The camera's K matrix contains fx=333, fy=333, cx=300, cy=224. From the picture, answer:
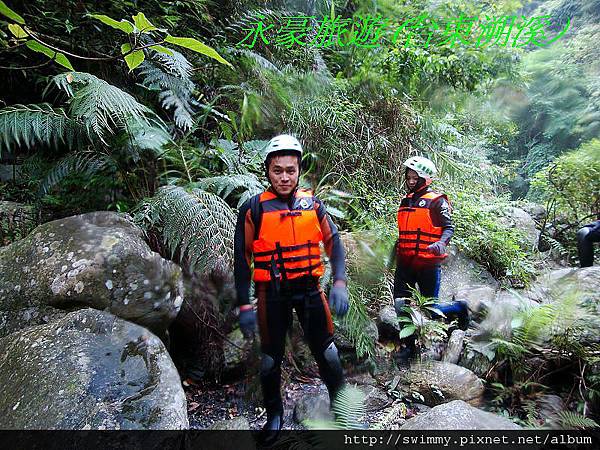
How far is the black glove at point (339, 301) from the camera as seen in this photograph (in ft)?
6.06

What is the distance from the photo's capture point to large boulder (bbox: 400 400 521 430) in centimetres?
161

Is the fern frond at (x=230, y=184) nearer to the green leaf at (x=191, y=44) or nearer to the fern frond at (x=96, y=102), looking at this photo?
the fern frond at (x=96, y=102)

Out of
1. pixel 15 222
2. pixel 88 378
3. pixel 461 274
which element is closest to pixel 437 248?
pixel 461 274

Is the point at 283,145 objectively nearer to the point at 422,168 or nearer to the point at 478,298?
the point at 422,168

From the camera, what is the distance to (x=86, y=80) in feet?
7.22

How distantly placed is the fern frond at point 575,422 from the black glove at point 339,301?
1.42 meters

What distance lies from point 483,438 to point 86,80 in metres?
3.05

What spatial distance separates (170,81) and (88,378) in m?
2.36

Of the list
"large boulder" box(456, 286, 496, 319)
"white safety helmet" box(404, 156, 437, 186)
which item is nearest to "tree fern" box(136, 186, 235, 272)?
"white safety helmet" box(404, 156, 437, 186)

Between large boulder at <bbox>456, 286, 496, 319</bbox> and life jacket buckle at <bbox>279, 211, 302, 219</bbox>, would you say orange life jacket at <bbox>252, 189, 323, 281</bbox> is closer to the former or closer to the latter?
life jacket buckle at <bbox>279, 211, 302, 219</bbox>

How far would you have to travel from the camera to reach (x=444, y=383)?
2.33 metres

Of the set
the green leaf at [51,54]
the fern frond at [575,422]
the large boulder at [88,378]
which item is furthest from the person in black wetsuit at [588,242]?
the green leaf at [51,54]

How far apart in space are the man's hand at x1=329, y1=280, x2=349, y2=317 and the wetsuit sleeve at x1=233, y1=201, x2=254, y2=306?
0.48m

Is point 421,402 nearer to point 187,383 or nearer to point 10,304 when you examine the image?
point 187,383
